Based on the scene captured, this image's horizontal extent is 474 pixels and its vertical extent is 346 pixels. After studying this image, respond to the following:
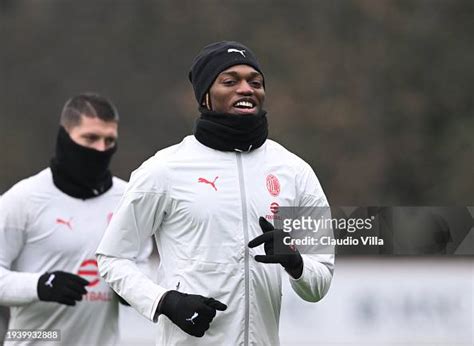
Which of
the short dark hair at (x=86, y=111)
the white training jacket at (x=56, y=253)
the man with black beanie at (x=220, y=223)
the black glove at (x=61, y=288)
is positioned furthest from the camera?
the short dark hair at (x=86, y=111)

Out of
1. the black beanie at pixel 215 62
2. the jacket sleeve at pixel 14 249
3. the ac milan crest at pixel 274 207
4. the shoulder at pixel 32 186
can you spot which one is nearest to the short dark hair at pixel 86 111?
the shoulder at pixel 32 186

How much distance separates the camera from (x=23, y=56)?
36.6 feet

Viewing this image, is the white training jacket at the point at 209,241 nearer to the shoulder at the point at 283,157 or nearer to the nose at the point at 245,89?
the shoulder at the point at 283,157

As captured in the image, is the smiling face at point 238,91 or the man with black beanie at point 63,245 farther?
the man with black beanie at point 63,245

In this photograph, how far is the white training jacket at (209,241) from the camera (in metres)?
3.08

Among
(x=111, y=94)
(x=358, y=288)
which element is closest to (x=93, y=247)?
(x=358, y=288)

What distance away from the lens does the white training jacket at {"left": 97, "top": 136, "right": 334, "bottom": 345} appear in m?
3.08

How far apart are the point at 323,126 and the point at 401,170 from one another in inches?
36.5

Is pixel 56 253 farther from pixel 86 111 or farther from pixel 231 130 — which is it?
pixel 231 130

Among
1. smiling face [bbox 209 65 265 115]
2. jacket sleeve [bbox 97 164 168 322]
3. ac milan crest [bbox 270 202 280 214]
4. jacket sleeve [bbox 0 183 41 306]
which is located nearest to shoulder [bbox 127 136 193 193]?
jacket sleeve [bbox 97 164 168 322]

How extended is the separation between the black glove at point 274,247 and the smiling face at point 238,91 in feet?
1.20

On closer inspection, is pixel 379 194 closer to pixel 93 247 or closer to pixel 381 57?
pixel 381 57

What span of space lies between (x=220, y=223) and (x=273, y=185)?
0.72 feet

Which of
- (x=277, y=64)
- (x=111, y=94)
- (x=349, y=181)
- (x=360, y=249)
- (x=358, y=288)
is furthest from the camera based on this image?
(x=277, y=64)
